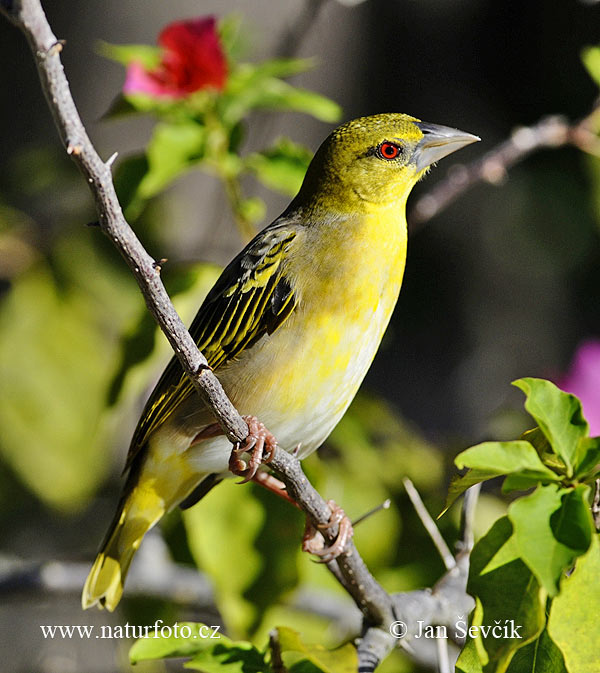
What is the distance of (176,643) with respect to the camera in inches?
73.3

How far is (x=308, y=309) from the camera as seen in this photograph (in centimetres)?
216

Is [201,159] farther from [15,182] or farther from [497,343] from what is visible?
[497,343]

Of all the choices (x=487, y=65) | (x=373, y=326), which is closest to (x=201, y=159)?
(x=373, y=326)

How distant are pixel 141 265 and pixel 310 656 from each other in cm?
84

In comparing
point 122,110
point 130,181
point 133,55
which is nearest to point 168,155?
point 130,181

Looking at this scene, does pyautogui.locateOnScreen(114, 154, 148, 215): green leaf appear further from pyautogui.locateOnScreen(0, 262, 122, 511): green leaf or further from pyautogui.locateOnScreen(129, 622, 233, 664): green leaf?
pyautogui.locateOnScreen(129, 622, 233, 664): green leaf

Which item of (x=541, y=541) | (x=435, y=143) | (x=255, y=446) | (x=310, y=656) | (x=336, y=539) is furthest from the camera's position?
(x=435, y=143)

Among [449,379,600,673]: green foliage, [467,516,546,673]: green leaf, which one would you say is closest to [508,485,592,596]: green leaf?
[449,379,600,673]: green foliage

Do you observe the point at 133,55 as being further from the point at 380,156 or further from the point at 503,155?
the point at 503,155

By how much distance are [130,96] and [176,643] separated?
145cm

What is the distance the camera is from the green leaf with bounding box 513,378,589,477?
146 cm

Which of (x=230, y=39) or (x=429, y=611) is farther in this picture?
(x=230, y=39)

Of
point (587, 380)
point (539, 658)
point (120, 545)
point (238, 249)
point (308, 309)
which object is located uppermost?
point (238, 249)

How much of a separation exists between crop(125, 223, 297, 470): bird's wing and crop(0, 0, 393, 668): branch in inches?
16.2
